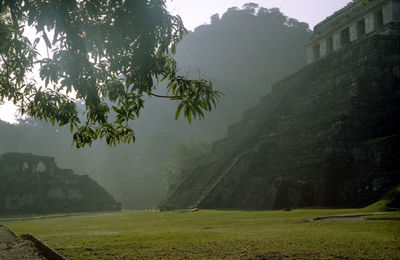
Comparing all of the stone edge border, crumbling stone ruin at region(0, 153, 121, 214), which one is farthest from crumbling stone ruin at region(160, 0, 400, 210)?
crumbling stone ruin at region(0, 153, 121, 214)

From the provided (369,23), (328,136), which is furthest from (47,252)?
(369,23)

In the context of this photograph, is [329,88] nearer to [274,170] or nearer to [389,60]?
[389,60]

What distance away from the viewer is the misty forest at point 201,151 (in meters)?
4.52

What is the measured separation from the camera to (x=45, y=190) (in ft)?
115

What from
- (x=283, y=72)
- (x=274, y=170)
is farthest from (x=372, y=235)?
(x=283, y=72)

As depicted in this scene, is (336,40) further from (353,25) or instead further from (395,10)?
(395,10)

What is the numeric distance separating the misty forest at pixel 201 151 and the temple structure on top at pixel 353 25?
0.08 meters

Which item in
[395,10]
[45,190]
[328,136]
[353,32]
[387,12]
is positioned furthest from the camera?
[45,190]

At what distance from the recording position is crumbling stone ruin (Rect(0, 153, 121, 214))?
33.2 m

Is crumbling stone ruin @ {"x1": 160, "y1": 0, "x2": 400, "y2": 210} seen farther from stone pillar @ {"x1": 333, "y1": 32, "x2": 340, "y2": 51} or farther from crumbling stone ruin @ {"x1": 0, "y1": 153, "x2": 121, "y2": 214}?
crumbling stone ruin @ {"x1": 0, "y1": 153, "x2": 121, "y2": 214}

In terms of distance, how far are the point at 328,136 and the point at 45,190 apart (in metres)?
26.7

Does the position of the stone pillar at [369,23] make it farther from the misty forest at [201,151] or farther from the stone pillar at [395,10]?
the stone pillar at [395,10]

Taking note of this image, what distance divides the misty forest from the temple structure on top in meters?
0.08

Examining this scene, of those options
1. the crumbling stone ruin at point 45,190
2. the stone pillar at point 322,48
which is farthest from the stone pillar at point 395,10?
the crumbling stone ruin at point 45,190
